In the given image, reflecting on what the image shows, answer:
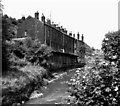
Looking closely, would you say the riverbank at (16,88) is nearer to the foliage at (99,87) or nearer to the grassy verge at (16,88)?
the grassy verge at (16,88)

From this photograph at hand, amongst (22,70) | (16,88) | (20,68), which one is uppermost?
(20,68)

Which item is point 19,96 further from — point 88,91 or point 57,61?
point 57,61

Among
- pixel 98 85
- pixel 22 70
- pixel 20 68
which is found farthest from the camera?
pixel 20 68

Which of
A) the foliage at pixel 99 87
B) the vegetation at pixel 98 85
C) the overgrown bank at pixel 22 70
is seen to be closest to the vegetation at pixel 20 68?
the overgrown bank at pixel 22 70

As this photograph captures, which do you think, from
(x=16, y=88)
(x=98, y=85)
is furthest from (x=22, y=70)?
(x=98, y=85)

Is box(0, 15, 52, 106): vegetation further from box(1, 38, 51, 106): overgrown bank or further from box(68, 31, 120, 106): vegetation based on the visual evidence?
box(68, 31, 120, 106): vegetation

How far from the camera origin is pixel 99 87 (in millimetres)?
6051

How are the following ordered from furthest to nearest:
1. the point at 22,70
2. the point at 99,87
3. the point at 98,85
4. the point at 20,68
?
1. the point at 20,68
2. the point at 22,70
3. the point at 98,85
4. the point at 99,87

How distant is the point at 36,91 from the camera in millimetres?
22766

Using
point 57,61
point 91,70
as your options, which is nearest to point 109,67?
point 91,70

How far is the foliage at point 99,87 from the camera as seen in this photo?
→ 5938 mm

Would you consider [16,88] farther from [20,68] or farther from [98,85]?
[98,85]

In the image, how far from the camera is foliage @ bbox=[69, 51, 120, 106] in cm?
594

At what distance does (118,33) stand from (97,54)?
21.3 feet
